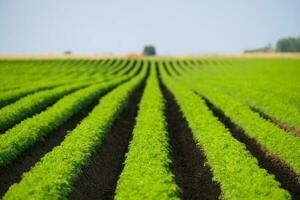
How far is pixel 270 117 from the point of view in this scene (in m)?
20.0

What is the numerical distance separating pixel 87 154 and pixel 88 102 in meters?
12.1

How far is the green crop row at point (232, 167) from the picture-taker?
958 centimetres

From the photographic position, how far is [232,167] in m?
11.2

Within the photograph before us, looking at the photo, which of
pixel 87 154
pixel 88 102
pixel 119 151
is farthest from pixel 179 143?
pixel 88 102

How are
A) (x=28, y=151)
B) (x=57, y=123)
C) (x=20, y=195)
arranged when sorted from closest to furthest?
(x=20, y=195)
(x=28, y=151)
(x=57, y=123)

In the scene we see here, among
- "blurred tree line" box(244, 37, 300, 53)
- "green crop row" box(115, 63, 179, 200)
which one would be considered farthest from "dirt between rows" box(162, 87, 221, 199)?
"blurred tree line" box(244, 37, 300, 53)

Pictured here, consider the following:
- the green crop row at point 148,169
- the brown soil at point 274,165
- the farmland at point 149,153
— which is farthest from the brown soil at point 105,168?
the brown soil at point 274,165

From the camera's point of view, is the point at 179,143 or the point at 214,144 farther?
the point at 179,143

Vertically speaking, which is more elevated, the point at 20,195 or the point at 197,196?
the point at 20,195

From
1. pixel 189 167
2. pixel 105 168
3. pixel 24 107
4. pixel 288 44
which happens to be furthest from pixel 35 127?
pixel 288 44

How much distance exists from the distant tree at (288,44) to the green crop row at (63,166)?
624ft

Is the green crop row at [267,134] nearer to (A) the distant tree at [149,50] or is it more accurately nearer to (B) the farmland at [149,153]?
(B) the farmland at [149,153]

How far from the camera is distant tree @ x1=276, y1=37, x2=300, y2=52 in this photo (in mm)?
188625

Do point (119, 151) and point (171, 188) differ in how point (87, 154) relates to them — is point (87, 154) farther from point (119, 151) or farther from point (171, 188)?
point (171, 188)
